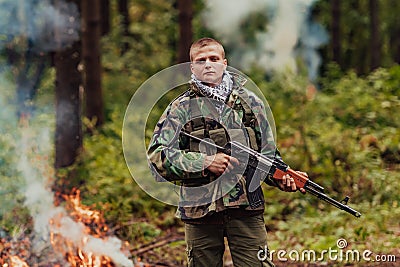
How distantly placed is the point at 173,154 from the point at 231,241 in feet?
2.16

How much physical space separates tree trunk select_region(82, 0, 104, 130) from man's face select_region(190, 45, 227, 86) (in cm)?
738

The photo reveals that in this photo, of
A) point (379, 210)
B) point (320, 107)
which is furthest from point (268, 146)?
point (320, 107)

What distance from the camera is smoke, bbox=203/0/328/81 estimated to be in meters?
17.7

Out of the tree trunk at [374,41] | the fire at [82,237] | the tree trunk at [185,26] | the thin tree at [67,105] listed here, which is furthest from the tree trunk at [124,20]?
the fire at [82,237]

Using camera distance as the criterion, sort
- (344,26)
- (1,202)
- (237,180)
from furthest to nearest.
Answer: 1. (344,26)
2. (1,202)
3. (237,180)

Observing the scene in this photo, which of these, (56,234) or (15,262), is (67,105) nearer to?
(56,234)

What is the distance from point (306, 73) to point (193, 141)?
13537 mm

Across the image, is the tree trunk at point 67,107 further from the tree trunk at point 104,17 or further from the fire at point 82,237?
the tree trunk at point 104,17

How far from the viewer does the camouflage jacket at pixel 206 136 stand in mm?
3912

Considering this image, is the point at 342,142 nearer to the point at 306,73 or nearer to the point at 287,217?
the point at 287,217

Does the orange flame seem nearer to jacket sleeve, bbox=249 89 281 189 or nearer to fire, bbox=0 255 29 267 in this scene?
fire, bbox=0 255 29 267

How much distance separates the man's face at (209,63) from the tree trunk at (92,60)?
7.38 metres

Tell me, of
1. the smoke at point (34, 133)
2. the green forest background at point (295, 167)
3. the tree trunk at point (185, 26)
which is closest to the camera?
the smoke at point (34, 133)

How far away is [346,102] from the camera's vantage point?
419 inches
